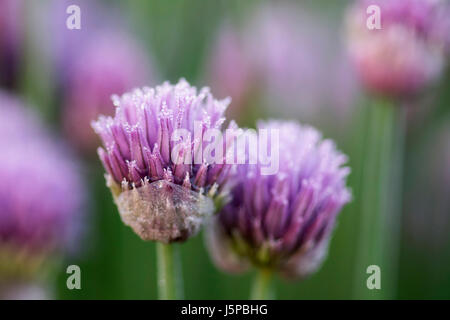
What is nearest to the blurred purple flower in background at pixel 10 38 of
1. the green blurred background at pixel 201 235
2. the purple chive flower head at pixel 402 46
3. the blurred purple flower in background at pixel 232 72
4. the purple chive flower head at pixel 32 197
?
the green blurred background at pixel 201 235

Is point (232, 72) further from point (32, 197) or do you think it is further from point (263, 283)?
point (263, 283)

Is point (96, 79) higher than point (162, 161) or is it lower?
higher

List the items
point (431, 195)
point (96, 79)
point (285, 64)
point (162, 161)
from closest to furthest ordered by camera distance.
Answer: point (162, 161)
point (96, 79)
point (431, 195)
point (285, 64)

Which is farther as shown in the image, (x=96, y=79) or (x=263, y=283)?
(x=96, y=79)

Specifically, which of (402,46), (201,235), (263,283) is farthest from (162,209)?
(201,235)

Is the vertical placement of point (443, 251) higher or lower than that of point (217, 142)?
lower
